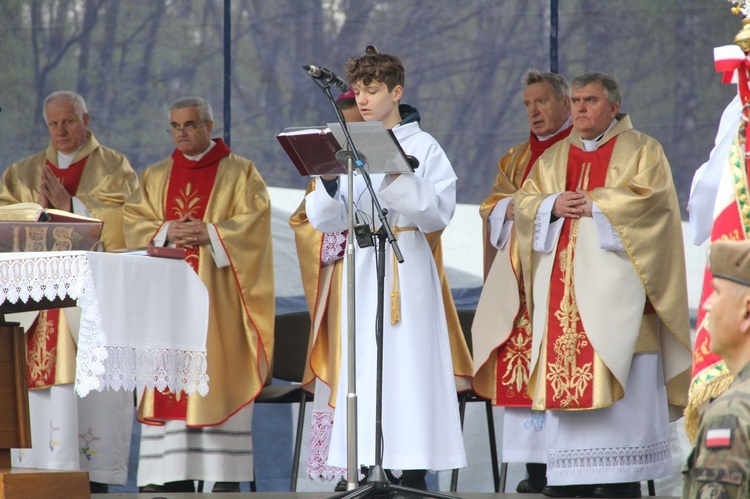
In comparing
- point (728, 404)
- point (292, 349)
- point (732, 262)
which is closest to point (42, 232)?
point (292, 349)

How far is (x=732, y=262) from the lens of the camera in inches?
99.2

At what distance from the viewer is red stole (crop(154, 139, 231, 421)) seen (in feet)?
23.6

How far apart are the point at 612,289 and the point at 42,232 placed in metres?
2.78

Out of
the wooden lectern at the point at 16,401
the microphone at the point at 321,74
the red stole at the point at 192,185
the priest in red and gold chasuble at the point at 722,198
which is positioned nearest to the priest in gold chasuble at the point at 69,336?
the red stole at the point at 192,185

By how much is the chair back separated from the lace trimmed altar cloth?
2.24 metres

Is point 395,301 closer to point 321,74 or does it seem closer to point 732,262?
point 321,74

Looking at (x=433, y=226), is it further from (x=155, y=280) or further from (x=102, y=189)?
(x=102, y=189)

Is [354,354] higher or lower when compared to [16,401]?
higher

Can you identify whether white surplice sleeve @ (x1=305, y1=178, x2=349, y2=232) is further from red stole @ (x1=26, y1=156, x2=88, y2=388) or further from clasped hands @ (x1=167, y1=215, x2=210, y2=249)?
red stole @ (x1=26, y1=156, x2=88, y2=388)

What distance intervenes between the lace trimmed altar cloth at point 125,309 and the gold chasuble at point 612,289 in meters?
1.91

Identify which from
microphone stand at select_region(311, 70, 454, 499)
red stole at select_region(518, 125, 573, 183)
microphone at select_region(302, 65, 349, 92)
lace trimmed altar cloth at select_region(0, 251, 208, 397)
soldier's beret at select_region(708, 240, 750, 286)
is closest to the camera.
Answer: soldier's beret at select_region(708, 240, 750, 286)

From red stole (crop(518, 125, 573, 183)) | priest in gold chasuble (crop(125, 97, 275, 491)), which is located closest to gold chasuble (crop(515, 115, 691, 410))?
red stole (crop(518, 125, 573, 183))

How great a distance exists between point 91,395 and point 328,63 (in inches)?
106

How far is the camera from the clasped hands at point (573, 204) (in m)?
6.08
